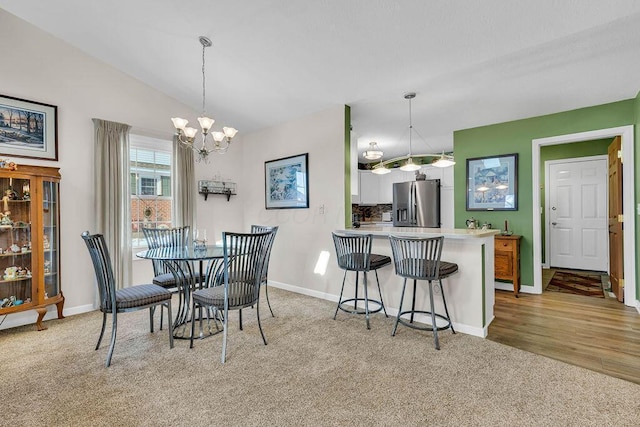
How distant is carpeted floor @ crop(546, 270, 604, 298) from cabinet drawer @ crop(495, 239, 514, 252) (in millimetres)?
1017

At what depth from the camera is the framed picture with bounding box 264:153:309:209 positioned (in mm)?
4434

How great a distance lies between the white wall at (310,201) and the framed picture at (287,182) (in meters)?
0.08

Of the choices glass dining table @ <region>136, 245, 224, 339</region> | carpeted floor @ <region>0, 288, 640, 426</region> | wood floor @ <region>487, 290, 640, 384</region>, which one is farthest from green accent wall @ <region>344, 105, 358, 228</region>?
wood floor @ <region>487, 290, 640, 384</region>

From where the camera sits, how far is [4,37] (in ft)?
10.6

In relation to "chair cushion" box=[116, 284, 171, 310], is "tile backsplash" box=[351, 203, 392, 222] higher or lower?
higher

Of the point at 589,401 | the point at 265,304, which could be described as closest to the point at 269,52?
the point at 265,304

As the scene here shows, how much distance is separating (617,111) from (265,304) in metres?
4.89

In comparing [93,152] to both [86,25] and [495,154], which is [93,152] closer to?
[86,25]

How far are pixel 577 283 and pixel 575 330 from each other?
2.44m

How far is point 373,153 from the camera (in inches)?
196

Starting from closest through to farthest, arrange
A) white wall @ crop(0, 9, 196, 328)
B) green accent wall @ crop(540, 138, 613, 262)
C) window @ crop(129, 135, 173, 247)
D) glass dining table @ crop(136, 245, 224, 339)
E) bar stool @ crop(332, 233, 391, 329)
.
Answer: glass dining table @ crop(136, 245, 224, 339), bar stool @ crop(332, 233, 391, 329), white wall @ crop(0, 9, 196, 328), window @ crop(129, 135, 173, 247), green accent wall @ crop(540, 138, 613, 262)

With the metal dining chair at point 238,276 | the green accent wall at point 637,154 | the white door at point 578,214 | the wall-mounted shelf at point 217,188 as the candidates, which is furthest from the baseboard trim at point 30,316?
the white door at point 578,214

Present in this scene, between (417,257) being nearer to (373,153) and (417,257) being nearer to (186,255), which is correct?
(186,255)

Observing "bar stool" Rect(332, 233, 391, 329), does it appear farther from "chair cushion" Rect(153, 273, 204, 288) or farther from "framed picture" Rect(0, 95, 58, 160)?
"framed picture" Rect(0, 95, 58, 160)
